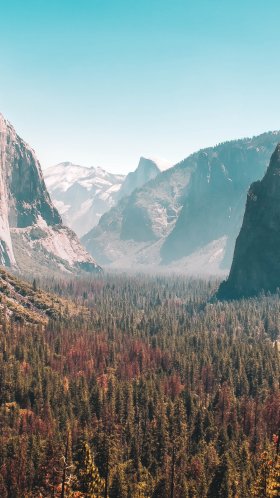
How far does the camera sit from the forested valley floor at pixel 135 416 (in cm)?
8531

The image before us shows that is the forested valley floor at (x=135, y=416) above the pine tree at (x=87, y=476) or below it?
below

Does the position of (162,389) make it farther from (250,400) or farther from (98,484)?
(98,484)

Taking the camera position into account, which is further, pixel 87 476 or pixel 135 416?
pixel 135 416

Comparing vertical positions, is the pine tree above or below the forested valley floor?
above

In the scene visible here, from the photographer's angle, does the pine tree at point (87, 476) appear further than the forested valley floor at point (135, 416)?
No

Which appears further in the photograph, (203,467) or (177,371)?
(177,371)

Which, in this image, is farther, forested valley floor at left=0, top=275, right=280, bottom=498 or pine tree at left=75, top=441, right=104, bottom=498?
forested valley floor at left=0, top=275, right=280, bottom=498

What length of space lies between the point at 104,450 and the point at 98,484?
39.0ft

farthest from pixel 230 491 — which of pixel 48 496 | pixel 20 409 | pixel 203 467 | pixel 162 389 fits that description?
pixel 20 409

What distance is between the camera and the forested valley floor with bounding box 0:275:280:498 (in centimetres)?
8531

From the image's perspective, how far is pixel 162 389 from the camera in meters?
138

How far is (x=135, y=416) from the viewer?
12800 centimetres

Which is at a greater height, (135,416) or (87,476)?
(87,476)

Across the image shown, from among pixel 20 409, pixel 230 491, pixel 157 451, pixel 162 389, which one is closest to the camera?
pixel 230 491
